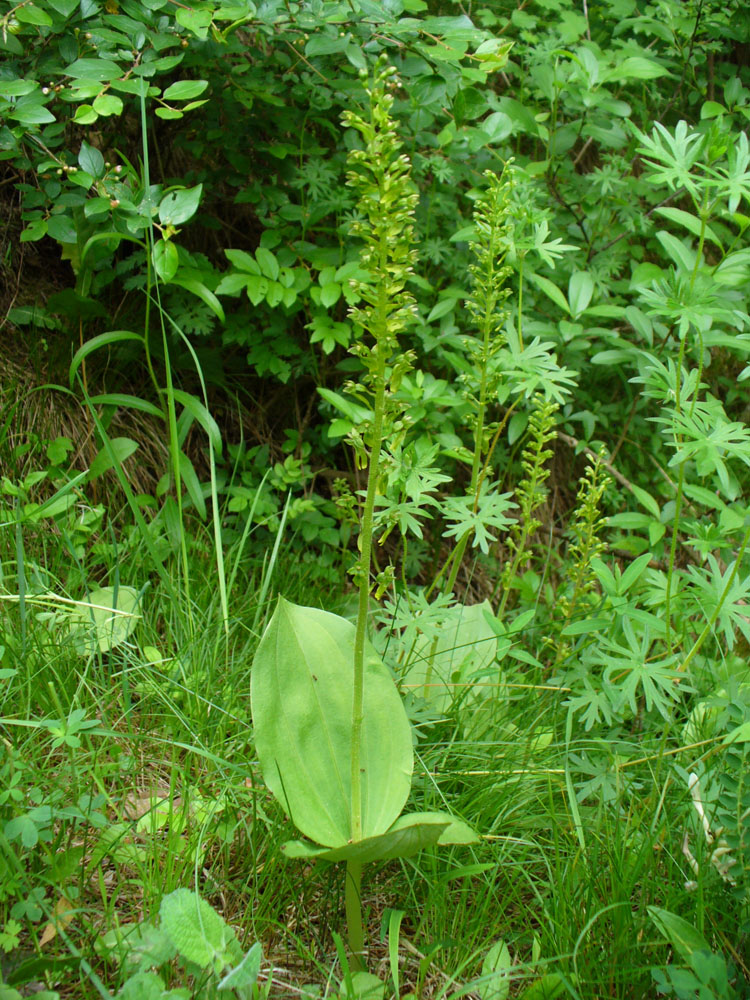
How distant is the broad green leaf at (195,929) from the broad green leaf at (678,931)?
0.66m

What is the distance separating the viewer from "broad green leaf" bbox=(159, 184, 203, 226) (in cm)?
209

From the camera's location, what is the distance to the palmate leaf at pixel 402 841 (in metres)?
1.27

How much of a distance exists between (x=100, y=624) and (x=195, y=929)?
90 cm

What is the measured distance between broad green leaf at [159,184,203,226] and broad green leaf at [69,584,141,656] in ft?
3.12

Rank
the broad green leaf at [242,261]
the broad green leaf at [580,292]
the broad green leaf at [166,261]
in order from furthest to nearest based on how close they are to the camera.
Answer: the broad green leaf at [580,292] → the broad green leaf at [242,261] → the broad green leaf at [166,261]

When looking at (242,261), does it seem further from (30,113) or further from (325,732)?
(325,732)

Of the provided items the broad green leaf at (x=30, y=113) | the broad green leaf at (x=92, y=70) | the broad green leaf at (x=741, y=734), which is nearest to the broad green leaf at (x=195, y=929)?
the broad green leaf at (x=741, y=734)

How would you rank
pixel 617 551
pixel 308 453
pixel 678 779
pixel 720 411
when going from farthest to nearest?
pixel 617 551, pixel 308 453, pixel 720 411, pixel 678 779

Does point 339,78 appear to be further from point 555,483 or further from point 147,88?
point 555,483

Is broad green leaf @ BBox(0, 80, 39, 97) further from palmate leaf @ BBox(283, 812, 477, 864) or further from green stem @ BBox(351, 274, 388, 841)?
palmate leaf @ BBox(283, 812, 477, 864)

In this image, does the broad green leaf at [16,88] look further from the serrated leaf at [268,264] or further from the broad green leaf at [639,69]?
the broad green leaf at [639,69]

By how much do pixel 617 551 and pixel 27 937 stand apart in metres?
2.33

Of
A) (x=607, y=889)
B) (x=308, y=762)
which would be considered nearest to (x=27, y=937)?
(x=308, y=762)

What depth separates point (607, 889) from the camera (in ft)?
4.69
